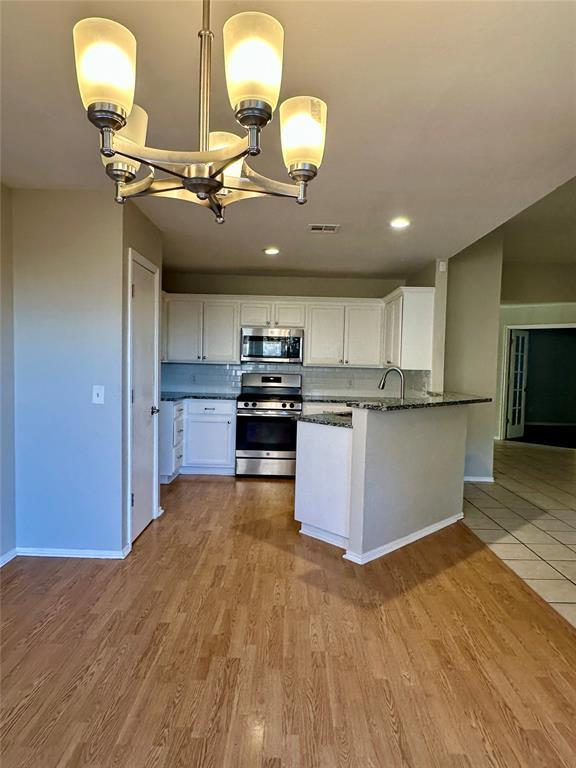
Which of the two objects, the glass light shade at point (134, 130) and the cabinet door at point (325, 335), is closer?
the glass light shade at point (134, 130)

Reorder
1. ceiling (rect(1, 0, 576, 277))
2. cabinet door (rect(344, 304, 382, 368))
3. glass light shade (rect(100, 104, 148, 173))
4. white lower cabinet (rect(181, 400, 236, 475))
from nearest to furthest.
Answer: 1. ceiling (rect(1, 0, 576, 277))
2. glass light shade (rect(100, 104, 148, 173))
3. white lower cabinet (rect(181, 400, 236, 475))
4. cabinet door (rect(344, 304, 382, 368))

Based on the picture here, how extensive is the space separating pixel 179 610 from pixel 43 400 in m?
1.62

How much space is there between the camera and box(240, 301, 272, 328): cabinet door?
17.9 feet

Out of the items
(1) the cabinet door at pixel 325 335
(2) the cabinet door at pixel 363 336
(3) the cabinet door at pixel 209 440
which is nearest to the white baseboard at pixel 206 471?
(3) the cabinet door at pixel 209 440

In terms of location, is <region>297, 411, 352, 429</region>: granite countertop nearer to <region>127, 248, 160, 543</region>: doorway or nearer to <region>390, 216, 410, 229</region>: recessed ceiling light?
<region>127, 248, 160, 543</region>: doorway

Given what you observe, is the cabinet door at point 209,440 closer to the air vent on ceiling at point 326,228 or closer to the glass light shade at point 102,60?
the air vent on ceiling at point 326,228

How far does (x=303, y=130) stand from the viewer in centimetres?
148

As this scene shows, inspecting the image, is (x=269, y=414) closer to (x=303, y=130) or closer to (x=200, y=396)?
(x=200, y=396)

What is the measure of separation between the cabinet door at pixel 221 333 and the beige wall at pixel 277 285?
1.55ft

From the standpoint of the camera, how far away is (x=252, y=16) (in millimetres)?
1159

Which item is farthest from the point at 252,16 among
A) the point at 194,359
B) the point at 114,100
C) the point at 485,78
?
the point at 194,359

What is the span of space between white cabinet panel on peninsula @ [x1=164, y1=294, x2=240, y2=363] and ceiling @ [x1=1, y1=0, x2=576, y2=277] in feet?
6.87

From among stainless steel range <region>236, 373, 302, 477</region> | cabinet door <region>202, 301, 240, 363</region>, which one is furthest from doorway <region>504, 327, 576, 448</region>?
cabinet door <region>202, 301, 240, 363</region>

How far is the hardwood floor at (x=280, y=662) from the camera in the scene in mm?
1626
